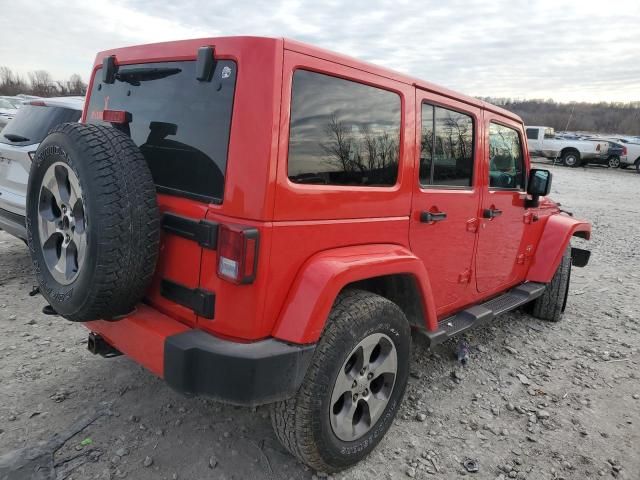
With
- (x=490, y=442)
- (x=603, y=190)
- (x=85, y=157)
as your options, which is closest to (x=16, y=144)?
(x=85, y=157)

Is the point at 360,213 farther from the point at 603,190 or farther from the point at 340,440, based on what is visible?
the point at 603,190

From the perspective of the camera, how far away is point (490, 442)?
270 cm

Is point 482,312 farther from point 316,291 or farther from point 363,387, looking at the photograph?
point 316,291

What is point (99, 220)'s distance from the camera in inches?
73.0

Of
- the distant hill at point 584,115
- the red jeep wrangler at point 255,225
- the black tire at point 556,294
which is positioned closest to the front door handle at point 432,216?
the red jeep wrangler at point 255,225

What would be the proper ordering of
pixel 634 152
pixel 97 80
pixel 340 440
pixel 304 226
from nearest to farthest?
pixel 304 226, pixel 340 440, pixel 97 80, pixel 634 152

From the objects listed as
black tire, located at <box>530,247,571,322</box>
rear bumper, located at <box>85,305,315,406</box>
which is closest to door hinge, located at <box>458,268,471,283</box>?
rear bumper, located at <box>85,305,315,406</box>

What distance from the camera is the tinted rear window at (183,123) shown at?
194 cm

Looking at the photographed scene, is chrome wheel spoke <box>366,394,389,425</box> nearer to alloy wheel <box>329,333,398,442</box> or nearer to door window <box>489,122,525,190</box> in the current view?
alloy wheel <box>329,333,398,442</box>

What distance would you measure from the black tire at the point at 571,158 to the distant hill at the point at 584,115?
3454 centimetres

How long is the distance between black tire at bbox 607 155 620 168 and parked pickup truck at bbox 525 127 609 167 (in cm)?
34

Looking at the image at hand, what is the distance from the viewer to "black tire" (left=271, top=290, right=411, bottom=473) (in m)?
2.07

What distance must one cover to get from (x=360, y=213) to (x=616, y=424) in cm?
223

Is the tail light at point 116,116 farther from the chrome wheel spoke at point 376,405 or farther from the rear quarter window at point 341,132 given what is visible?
the chrome wheel spoke at point 376,405
